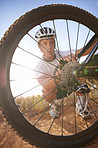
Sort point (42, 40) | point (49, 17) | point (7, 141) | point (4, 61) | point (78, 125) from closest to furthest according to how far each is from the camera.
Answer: point (4, 61) < point (49, 17) < point (7, 141) < point (78, 125) < point (42, 40)

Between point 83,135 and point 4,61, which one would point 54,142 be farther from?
point 4,61

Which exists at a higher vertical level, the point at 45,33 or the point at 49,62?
the point at 45,33

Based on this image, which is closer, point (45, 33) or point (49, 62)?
point (45, 33)

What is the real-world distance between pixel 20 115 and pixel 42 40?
1205 mm

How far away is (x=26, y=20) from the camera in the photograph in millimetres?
807

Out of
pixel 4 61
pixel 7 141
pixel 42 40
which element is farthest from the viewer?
pixel 42 40

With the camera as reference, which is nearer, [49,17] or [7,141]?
[49,17]

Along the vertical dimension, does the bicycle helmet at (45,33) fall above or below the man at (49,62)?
above

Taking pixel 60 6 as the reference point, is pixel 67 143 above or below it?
below

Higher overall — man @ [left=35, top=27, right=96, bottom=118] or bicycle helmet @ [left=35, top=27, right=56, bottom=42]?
bicycle helmet @ [left=35, top=27, right=56, bottom=42]

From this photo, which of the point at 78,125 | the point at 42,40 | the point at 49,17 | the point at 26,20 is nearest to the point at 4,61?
the point at 26,20

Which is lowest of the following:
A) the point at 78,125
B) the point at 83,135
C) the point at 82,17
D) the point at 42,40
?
the point at 78,125

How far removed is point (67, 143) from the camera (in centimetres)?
84

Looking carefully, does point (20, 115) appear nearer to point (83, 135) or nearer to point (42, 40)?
point (83, 135)
